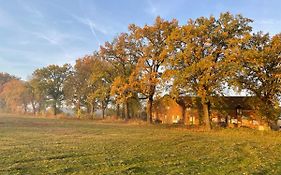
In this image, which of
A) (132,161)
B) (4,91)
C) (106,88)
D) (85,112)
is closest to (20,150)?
(132,161)

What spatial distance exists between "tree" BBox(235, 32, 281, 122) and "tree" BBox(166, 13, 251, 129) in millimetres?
1976

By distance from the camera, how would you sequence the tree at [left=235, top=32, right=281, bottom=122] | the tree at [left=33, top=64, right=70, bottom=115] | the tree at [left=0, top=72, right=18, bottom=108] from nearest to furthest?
the tree at [left=235, top=32, right=281, bottom=122]
the tree at [left=33, top=64, right=70, bottom=115]
the tree at [left=0, top=72, right=18, bottom=108]

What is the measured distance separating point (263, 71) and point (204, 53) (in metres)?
8.04

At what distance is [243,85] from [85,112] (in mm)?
56342

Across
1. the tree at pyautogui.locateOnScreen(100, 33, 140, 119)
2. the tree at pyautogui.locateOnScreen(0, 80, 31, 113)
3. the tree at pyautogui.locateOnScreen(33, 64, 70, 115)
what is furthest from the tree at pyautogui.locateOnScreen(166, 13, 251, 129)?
the tree at pyautogui.locateOnScreen(0, 80, 31, 113)

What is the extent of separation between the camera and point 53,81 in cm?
9662

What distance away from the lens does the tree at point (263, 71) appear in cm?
3900

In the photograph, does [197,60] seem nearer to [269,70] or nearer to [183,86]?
[183,86]

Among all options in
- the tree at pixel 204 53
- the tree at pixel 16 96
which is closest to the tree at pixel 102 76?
the tree at pixel 204 53

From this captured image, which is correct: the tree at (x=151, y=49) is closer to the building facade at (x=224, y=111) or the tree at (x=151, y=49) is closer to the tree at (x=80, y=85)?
the building facade at (x=224, y=111)

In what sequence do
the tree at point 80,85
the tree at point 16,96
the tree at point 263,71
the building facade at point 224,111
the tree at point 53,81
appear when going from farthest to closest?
1. the tree at point 16,96
2. the tree at point 53,81
3. the tree at point 80,85
4. the building facade at point 224,111
5. the tree at point 263,71

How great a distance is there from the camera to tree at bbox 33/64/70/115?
314ft

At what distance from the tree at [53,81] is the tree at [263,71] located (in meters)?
65.4

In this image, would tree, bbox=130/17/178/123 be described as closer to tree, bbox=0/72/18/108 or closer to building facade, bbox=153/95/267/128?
building facade, bbox=153/95/267/128
